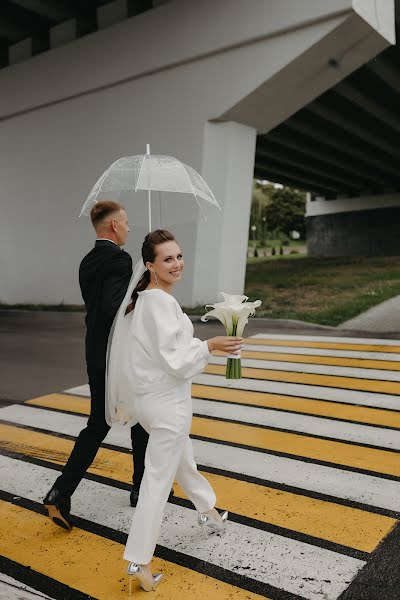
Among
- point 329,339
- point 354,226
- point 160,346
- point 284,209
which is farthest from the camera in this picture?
point 284,209

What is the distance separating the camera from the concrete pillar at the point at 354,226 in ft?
129

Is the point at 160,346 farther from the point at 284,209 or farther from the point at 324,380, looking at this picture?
the point at 284,209

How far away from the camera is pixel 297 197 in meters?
68.9

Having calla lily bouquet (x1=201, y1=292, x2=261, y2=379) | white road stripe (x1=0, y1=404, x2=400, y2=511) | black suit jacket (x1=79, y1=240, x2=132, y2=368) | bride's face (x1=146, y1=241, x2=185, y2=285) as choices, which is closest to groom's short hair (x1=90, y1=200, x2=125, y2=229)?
black suit jacket (x1=79, y1=240, x2=132, y2=368)

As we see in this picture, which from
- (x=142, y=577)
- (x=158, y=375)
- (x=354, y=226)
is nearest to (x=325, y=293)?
(x=158, y=375)

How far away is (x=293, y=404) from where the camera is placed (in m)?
5.81

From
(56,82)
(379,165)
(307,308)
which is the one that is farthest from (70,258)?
(379,165)

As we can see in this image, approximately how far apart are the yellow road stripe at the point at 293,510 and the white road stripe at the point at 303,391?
223 centimetres

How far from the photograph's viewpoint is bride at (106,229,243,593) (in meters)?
2.47

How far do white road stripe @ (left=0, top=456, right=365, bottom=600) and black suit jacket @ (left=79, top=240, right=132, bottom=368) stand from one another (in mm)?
979

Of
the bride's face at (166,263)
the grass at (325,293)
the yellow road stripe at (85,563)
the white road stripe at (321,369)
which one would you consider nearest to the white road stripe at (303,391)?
the white road stripe at (321,369)

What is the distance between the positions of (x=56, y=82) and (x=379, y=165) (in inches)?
881

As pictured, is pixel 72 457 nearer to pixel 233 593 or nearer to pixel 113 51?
pixel 233 593

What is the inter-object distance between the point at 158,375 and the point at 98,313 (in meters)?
0.79
